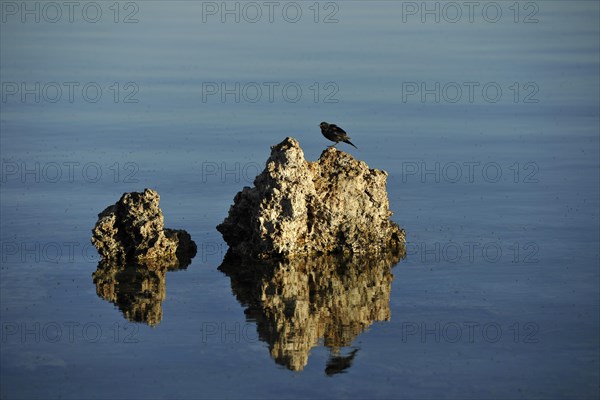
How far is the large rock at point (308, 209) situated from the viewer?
38.5m

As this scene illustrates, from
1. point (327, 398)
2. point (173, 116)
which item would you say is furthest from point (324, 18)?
point (327, 398)

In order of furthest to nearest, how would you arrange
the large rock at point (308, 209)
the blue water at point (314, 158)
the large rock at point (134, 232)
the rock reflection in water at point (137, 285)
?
the large rock at point (134, 232)
the large rock at point (308, 209)
the rock reflection in water at point (137, 285)
the blue water at point (314, 158)

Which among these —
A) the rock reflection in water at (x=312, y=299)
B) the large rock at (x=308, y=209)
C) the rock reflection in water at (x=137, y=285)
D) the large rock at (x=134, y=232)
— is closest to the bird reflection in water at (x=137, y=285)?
the rock reflection in water at (x=137, y=285)

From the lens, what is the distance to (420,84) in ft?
236

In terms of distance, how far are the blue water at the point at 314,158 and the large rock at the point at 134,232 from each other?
964 mm

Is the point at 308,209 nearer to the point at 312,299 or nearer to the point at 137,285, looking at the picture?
the point at 312,299

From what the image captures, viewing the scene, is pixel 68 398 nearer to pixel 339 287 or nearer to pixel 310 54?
pixel 339 287

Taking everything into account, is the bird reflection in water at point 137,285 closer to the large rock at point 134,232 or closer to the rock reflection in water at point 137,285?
the rock reflection in water at point 137,285

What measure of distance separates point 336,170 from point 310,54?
4284 cm

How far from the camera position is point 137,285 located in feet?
121

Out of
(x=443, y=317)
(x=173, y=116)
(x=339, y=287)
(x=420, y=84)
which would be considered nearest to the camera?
(x=443, y=317)

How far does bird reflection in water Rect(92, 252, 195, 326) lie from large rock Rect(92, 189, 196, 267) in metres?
0.25

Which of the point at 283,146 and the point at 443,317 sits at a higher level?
the point at 283,146

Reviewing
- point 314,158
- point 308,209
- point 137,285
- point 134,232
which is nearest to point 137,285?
point 137,285
